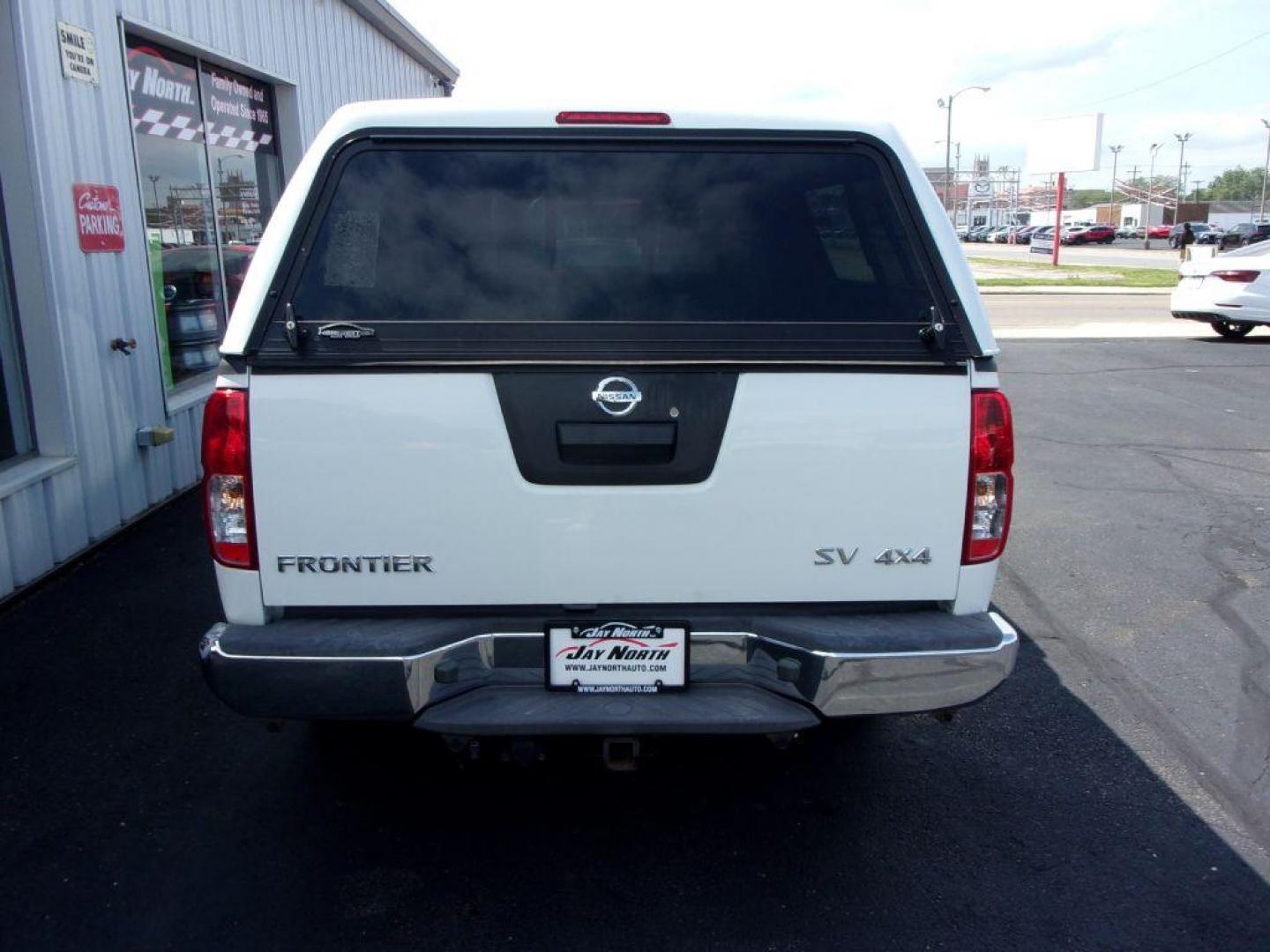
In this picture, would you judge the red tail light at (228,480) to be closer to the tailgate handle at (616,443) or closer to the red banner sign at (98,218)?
the tailgate handle at (616,443)

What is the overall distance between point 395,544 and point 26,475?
353 centimetres

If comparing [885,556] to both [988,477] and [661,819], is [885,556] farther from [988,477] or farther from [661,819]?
[661,819]

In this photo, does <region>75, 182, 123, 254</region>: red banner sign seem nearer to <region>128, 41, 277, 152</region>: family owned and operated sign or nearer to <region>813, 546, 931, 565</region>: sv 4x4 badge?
<region>128, 41, 277, 152</region>: family owned and operated sign

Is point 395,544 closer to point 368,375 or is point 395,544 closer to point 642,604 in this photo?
point 368,375

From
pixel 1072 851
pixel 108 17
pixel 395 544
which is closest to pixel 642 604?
pixel 395 544

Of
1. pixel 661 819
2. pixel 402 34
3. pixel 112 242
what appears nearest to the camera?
pixel 661 819

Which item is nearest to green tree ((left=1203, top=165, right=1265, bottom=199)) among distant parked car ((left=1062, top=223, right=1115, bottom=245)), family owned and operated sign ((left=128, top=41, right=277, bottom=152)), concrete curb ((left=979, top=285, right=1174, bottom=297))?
distant parked car ((left=1062, top=223, right=1115, bottom=245))

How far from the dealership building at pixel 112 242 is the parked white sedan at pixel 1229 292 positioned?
12.7 m

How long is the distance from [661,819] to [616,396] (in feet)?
4.75

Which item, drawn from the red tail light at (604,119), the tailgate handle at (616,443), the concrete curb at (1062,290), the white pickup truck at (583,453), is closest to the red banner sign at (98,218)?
the white pickup truck at (583,453)

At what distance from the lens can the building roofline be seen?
1129cm

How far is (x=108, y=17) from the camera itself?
20.9ft

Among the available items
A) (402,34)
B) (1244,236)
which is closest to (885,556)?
(402,34)

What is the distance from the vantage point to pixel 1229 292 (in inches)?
609
